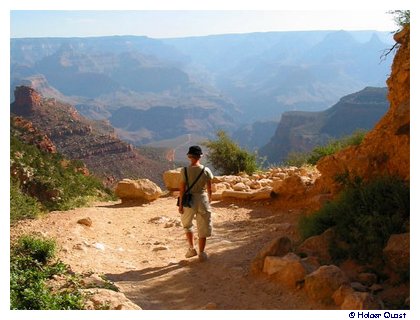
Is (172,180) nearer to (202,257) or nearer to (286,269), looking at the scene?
(202,257)

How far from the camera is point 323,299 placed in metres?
5.34

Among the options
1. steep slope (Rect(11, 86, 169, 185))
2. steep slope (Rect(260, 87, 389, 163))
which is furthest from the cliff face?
steep slope (Rect(260, 87, 389, 163))

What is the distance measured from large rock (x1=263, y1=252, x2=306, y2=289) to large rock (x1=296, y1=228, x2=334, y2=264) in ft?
2.16

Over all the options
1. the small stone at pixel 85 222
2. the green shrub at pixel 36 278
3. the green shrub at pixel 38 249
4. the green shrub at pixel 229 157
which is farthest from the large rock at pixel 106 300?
the green shrub at pixel 229 157

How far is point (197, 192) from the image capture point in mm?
7328

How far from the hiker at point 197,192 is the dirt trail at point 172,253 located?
544mm

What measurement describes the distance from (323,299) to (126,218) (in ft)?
24.1

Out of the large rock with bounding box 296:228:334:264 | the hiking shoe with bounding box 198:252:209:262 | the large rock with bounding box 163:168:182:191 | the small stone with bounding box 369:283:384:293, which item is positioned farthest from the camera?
the large rock with bounding box 163:168:182:191

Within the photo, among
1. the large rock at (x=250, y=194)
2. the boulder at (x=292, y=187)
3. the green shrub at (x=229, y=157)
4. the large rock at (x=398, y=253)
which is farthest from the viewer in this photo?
the green shrub at (x=229, y=157)

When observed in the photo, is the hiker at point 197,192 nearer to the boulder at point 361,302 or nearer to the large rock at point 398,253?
the large rock at point 398,253

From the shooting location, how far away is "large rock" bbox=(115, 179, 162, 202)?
46.3ft

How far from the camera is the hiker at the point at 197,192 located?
23.8 ft

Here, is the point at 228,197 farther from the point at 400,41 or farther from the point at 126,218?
the point at 400,41

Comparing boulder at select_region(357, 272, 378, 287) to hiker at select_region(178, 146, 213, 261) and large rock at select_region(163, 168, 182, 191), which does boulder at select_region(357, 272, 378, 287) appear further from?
large rock at select_region(163, 168, 182, 191)
